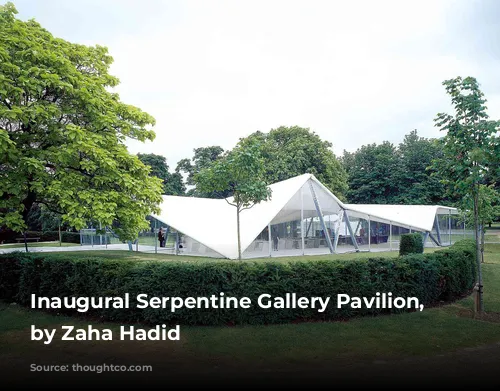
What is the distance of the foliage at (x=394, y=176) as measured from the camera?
43.2 m

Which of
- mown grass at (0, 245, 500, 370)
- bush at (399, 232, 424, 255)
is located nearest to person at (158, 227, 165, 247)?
bush at (399, 232, 424, 255)

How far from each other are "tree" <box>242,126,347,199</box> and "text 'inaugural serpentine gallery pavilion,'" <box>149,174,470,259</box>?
35.1 feet

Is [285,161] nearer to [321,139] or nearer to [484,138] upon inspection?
[321,139]

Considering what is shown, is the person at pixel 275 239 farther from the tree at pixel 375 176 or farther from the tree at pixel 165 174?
the tree at pixel 165 174

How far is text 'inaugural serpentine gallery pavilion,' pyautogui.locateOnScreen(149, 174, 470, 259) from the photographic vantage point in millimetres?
19078

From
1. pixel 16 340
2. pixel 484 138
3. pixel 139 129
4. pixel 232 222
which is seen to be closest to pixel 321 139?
pixel 232 222

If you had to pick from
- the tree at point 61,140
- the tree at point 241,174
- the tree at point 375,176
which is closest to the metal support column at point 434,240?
the tree at point 241,174

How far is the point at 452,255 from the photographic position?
9.87m

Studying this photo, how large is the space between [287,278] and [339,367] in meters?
2.41

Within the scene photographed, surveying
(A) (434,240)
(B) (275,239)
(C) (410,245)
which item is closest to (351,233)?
(B) (275,239)

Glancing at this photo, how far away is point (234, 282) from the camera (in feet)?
23.7

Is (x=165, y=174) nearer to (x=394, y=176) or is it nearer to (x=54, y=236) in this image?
(x=54, y=236)

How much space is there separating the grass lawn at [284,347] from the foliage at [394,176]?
1511 inches

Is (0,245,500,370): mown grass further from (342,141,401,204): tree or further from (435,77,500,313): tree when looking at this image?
(342,141,401,204): tree
